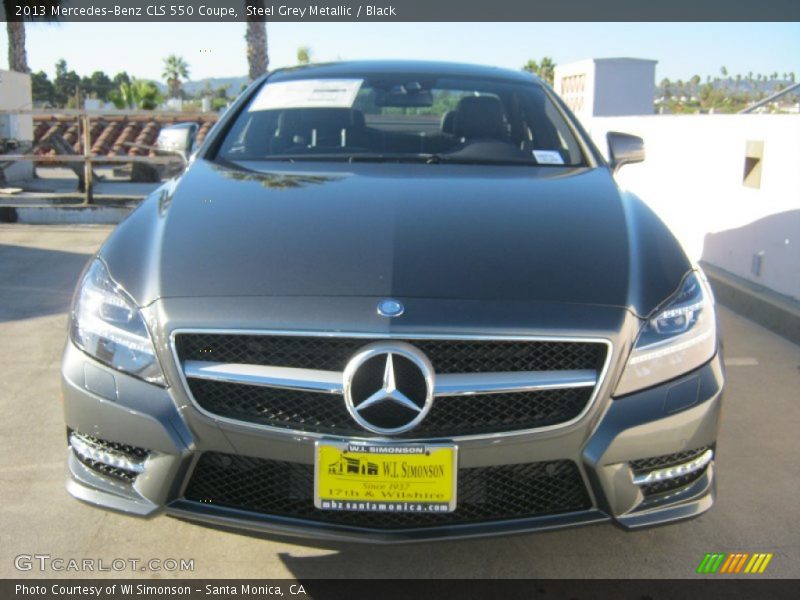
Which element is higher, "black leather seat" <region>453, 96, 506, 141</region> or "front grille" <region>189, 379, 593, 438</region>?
"black leather seat" <region>453, 96, 506, 141</region>

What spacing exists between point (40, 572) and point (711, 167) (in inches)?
233

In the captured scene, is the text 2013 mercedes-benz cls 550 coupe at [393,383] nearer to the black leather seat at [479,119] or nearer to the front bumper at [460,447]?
the front bumper at [460,447]

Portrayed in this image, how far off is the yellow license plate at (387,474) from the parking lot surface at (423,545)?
0.14m

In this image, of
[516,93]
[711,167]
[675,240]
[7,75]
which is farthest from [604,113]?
[675,240]

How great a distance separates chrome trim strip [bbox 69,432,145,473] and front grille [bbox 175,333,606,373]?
0.33m

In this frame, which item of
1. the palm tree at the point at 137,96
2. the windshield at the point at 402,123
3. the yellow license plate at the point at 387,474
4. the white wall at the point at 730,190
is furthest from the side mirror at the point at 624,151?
the palm tree at the point at 137,96

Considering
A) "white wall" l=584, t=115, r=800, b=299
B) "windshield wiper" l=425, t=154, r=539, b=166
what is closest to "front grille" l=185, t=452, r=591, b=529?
"windshield wiper" l=425, t=154, r=539, b=166

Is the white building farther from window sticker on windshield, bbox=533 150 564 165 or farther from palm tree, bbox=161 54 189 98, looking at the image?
palm tree, bbox=161 54 189 98

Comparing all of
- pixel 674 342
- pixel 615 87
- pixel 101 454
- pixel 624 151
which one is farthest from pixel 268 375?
→ pixel 615 87

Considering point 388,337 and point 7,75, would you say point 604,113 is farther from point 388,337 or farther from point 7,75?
point 388,337

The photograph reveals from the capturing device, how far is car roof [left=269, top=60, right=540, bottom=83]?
14.0ft

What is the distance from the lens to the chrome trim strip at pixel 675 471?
2.42 metres

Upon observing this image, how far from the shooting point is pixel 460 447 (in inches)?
90.0

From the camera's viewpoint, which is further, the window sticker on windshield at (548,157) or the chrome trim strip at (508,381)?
the window sticker on windshield at (548,157)
